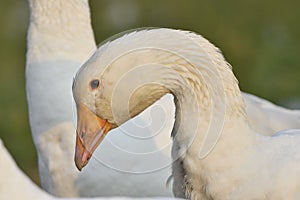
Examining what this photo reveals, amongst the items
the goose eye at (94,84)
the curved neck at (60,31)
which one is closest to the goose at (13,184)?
the goose eye at (94,84)

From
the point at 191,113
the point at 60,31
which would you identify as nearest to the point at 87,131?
the point at 191,113

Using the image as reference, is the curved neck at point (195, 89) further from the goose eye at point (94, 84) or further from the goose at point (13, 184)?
the goose at point (13, 184)

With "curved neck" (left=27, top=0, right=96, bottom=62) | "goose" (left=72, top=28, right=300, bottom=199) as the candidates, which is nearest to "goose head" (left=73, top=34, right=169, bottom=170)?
"goose" (left=72, top=28, right=300, bottom=199)

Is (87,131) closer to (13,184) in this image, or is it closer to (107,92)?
(107,92)

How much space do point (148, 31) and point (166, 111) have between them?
1.08m

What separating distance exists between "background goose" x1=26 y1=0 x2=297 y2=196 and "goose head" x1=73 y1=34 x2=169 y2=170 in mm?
840

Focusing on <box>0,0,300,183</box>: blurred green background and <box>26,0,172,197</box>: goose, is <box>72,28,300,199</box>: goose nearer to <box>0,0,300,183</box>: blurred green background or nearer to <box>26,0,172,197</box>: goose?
<box>26,0,172,197</box>: goose

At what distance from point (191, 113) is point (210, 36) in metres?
7.41

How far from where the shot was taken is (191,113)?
521 cm

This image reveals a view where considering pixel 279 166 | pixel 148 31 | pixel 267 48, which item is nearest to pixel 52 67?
pixel 148 31

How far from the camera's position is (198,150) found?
514 centimetres

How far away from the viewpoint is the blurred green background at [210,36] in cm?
1112

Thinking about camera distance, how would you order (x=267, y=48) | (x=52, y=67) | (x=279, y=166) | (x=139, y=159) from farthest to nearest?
(x=267, y=48)
(x=52, y=67)
(x=139, y=159)
(x=279, y=166)

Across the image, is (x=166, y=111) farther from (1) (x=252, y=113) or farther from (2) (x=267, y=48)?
(2) (x=267, y=48)
